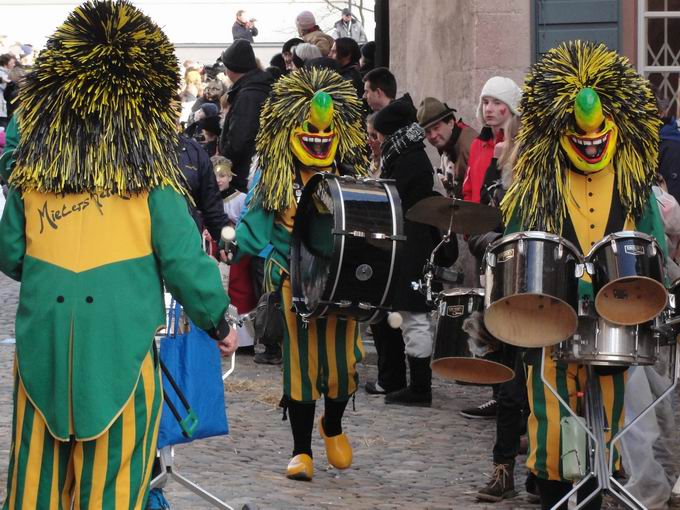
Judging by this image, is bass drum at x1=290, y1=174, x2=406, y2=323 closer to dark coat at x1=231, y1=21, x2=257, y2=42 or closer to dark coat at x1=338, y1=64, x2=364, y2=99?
dark coat at x1=338, y1=64, x2=364, y2=99

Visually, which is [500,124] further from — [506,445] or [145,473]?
[145,473]

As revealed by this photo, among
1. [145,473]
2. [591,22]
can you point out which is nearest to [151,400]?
[145,473]

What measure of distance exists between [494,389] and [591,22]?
295cm

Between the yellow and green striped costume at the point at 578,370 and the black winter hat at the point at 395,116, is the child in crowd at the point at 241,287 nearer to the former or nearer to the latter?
the black winter hat at the point at 395,116

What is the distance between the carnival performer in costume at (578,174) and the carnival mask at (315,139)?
4.75 feet

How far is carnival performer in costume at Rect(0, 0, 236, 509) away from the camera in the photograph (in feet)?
14.5

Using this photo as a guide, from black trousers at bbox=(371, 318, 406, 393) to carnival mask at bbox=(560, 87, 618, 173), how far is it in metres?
3.46

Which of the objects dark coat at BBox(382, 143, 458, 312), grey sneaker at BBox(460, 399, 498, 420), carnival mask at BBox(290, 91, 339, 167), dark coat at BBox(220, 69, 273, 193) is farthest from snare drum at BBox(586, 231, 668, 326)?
dark coat at BBox(220, 69, 273, 193)

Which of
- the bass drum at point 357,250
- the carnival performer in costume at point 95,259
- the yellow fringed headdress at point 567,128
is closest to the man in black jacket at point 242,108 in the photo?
the bass drum at point 357,250

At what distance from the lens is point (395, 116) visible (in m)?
8.81

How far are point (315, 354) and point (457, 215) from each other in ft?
3.19

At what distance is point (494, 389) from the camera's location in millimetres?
8531

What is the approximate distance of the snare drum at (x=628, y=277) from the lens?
5180 mm

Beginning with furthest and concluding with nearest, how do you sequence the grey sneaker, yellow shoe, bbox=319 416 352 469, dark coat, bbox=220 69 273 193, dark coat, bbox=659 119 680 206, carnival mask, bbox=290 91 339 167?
dark coat, bbox=220 69 273 193
the grey sneaker
dark coat, bbox=659 119 680 206
yellow shoe, bbox=319 416 352 469
carnival mask, bbox=290 91 339 167
